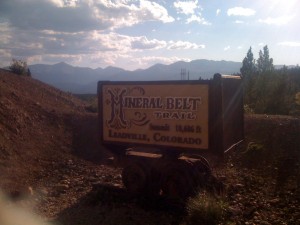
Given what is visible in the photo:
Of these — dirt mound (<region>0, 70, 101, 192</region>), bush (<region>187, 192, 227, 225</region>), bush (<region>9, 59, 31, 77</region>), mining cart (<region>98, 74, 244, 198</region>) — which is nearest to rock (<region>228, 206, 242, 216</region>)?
bush (<region>187, 192, 227, 225</region>)

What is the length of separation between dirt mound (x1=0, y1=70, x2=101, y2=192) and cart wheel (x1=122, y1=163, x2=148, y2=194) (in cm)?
351

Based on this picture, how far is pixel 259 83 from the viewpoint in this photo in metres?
36.2

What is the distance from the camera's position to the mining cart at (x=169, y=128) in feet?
33.7

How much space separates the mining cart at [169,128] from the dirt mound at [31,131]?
3.76m

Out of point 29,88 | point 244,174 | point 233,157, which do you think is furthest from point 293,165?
point 29,88

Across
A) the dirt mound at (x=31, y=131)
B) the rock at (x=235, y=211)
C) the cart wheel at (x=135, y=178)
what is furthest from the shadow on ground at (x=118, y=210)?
the dirt mound at (x=31, y=131)

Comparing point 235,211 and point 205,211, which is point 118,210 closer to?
point 205,211

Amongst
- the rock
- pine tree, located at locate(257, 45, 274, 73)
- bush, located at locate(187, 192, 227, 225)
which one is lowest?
the rock

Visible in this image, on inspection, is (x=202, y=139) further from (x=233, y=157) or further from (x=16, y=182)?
(x=16, y=182)

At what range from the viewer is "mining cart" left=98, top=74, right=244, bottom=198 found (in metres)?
10.3

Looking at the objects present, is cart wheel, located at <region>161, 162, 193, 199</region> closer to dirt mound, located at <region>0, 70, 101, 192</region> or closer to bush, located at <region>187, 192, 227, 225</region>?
bush, located at <region>187, 192, 227, 225</region>

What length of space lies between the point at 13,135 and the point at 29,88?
7.52 metres

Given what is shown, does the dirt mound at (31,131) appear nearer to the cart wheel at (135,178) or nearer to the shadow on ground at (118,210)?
the shadow on ground at (118,210)

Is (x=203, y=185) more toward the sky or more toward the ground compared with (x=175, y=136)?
more toward the ground
